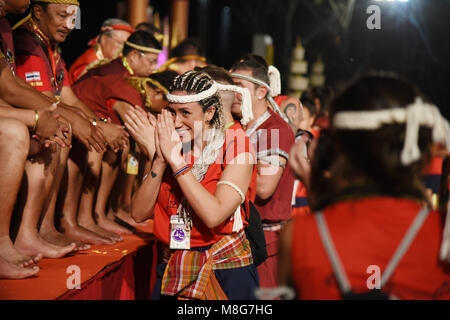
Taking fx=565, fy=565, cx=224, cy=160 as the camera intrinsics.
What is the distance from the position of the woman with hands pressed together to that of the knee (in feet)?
1.84

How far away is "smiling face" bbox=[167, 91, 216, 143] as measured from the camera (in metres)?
2.39

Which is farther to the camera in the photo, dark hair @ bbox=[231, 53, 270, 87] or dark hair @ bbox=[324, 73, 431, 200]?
dark hair @ bbox=[231, 53, 270, 87]

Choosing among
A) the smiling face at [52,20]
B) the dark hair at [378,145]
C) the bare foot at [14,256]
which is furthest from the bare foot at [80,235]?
the dark hair at [378,145]

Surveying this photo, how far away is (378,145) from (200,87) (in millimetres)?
1151

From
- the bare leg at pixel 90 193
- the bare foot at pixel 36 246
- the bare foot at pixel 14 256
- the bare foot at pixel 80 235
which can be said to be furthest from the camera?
the bare leg at pixel 90 193

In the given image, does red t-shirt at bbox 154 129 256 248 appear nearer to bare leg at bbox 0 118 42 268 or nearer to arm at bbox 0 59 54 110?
bare leg at bbox 0 118 42 268

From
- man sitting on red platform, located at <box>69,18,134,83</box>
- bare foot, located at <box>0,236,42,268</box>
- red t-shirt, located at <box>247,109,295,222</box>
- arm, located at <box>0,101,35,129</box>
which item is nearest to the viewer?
bare foot, located at <box>0,236,42,268</box>

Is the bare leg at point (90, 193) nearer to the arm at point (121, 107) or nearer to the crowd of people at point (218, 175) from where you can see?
the crowd of people at point (218, 175)

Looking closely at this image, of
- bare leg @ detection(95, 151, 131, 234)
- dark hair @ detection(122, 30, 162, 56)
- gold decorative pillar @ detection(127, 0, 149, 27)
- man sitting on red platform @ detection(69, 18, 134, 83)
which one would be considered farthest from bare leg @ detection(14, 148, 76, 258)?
gold decorative pillar @ detection(127, 0, 149, 27)

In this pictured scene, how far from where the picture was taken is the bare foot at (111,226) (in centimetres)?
379

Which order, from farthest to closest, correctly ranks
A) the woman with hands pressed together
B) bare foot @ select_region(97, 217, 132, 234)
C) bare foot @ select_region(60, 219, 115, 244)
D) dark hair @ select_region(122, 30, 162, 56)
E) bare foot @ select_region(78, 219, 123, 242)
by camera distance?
1. dark hair @ select_region(122, 30, 162, 56)
2. bare foot @ select_region(97, 217, 132, 234)
3. bare foot @ select_region(78, 219, 123, 242)
4. bare foot @ select_region(60, 219, 115, 244)
5. the woman with hands pressed together

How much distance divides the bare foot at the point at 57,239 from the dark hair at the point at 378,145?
2.01 meters

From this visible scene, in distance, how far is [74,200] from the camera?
11.3 feet
